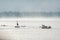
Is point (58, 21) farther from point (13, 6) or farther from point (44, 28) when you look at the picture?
point (13, 6)

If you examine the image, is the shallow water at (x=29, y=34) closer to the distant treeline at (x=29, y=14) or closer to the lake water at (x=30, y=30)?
the lake water at (x=30, y=30)

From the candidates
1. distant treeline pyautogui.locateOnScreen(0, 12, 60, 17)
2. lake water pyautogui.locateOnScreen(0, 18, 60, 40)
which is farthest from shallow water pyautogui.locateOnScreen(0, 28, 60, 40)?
distant treeline pyautogui.locateOnScreen(0, 12, 60, 17)

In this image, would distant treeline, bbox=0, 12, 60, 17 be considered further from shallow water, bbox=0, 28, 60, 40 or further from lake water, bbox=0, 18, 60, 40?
shallow water, bbox=0, 28, 60, 40

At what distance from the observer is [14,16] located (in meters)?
1.43

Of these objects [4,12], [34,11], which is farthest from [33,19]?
[4,12]

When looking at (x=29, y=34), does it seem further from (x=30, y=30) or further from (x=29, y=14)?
(x=29, y=14)

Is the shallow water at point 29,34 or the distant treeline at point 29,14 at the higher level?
the distant treeline at point 29,14

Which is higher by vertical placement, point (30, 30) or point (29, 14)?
point (29, 14)

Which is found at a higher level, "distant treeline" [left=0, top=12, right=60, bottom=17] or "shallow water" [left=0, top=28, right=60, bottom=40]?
"distant treeline" [left=0, top=12, right=60, bottom=17]

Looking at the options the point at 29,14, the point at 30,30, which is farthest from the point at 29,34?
the point at 29,14

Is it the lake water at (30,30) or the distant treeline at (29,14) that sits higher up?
the distant treeline at (29,14)

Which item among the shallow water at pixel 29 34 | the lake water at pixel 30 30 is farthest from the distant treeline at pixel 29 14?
the shallow water at pixel 29 34

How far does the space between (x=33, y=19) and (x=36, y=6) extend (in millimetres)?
178

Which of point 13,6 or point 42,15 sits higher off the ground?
point 13,6
